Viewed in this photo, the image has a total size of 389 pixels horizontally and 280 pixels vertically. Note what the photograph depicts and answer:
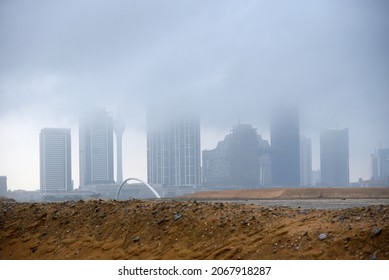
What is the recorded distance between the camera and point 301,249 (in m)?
8.03

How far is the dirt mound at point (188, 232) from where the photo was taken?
802 cm

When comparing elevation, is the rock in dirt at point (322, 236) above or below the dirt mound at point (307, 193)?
above

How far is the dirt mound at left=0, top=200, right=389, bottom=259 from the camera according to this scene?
8023 mm

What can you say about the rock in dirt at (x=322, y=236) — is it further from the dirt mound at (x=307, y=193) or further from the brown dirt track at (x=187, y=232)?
the dirt mound at (x=307, y=193)

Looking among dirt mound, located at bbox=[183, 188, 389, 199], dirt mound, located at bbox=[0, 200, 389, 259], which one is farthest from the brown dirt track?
dirt mound, located at bbox=[183, 188, 389, 199]

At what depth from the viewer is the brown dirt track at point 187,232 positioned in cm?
802

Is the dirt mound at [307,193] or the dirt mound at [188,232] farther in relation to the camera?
the dirt mound at [307,193]

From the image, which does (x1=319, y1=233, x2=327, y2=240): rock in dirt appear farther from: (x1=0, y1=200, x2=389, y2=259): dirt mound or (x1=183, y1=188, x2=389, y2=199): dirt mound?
(x1=183, y1=188, x2=389, y2=199): dirt mound

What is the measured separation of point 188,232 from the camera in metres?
9.79

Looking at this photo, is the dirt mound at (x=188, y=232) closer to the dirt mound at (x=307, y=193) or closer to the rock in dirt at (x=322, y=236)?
the rock in dirt at (x=322, y=236)

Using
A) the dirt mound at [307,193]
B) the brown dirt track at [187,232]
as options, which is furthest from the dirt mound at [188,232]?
the dirt mound at [307,193]

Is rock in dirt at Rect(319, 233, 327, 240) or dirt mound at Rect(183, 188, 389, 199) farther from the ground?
rock in dirt at Rect(319, 233, 327, 240)
